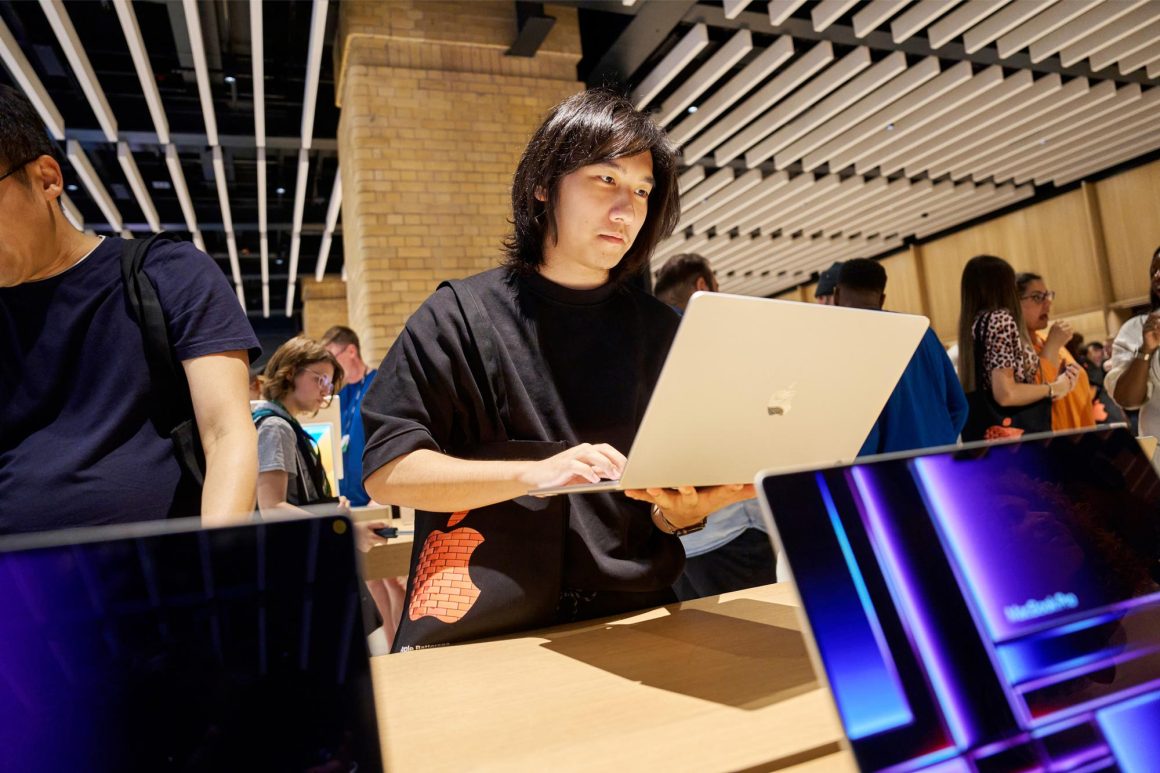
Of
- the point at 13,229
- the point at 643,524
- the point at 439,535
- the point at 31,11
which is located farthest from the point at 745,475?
the point at 31,11

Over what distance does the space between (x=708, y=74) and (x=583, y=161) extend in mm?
5908

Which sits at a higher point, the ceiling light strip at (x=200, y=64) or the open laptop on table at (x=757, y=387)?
the ceiling light strip at (x=200, y=64)

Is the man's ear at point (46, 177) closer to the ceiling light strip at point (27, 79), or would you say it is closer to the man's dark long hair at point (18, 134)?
the man's dark long hair at point (18, 134)

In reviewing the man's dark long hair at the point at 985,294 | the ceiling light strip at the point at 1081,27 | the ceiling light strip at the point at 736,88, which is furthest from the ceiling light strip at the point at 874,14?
the man's dark long hair at the point at 985,294

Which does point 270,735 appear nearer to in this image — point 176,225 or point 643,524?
point 643,524

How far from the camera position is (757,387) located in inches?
34.7

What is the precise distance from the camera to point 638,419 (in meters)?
1.22

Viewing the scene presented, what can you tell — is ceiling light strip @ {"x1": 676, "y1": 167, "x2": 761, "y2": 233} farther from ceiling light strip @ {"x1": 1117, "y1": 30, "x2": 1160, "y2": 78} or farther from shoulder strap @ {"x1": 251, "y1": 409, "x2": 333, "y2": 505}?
shoulder strap @ {"x1": 251, "y1": 409, "x2": 333, "y2": 505}

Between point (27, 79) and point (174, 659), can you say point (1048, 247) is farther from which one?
point (174, 659)

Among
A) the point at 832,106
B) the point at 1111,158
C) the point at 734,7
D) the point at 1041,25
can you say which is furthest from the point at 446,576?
the point at 1111,158

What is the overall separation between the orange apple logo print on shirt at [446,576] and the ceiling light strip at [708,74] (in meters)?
5.19

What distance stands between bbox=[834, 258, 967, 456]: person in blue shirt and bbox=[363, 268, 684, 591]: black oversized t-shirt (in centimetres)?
133

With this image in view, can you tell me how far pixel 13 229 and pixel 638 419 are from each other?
93 centimetres

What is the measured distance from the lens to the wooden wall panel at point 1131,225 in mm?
9875
